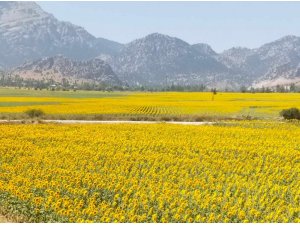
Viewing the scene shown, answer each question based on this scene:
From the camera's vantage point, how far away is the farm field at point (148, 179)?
14.1 metres

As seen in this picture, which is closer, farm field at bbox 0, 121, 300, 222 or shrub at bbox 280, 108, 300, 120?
farm field at bbox 0, 121, 300, 222

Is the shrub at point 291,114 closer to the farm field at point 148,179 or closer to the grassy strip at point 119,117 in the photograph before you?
the grassy strip at point 119,117

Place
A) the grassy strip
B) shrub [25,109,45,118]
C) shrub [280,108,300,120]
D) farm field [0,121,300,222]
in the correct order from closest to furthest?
farm field [0,121,300,222] → the grassy strip → shrub [25,109,45,118] → shrub [280,108,300,120]

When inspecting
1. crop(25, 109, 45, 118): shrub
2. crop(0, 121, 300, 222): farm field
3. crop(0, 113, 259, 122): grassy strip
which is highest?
crop(0, 121, 300, 222): farm field

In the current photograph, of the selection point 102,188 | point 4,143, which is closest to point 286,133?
point 4,143

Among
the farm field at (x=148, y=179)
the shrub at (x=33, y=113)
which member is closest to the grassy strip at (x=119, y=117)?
the shrub at (x=33, y=113)

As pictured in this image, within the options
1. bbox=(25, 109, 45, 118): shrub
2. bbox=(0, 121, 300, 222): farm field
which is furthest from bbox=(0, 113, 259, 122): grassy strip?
bbox=(0, 121, 300, 222): farm field

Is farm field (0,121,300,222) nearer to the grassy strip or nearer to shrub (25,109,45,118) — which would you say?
the grassy strip

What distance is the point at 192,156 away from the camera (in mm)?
24531

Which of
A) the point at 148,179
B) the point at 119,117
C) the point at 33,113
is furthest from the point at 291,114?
the point at 148,179

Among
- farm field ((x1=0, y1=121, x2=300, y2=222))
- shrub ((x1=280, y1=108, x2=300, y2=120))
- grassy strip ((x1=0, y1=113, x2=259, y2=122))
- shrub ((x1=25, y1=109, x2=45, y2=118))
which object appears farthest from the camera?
shrub ((x1=280, y1=108, x2=300, y2=120))

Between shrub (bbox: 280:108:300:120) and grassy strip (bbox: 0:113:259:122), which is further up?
shrub (bbox: 280:108:300:120)

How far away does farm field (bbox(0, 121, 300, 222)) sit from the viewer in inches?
553

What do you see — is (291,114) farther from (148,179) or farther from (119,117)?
(148,179)
